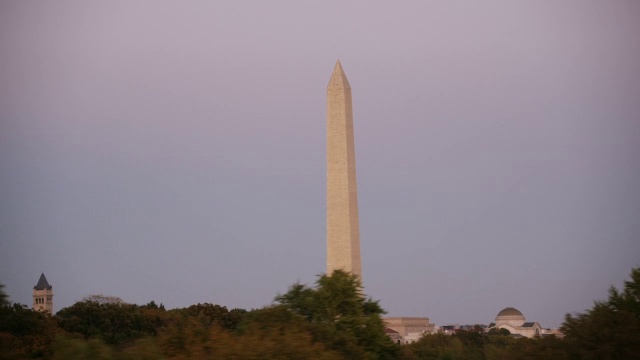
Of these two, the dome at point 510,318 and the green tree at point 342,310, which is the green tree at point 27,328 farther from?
the dome at point 510,318

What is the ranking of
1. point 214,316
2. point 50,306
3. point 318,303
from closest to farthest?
1. point 318,303
2. point 214,316
3. point 50,306

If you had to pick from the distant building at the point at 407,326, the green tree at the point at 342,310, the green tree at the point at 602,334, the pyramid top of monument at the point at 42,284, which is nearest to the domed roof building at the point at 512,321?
the distant building at the point at 407,326

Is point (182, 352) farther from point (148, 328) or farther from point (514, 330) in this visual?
point (514, 330)

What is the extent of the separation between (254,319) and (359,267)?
11.3m

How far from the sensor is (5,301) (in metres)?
31.1

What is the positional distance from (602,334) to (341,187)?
51.7ft

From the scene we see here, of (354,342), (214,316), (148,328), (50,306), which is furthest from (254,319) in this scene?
(50,306)

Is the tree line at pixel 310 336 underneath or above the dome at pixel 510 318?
underneath

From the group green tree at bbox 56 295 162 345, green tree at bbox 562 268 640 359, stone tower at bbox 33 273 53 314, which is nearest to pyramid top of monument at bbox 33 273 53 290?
stone tower at bbox 33 273 53 314

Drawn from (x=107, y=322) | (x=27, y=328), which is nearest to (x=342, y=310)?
(x=27, y=328)

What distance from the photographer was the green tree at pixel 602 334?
27469 mm

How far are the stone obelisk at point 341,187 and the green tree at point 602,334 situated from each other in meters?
12.2

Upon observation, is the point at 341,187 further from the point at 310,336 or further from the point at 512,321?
the point at 512,321

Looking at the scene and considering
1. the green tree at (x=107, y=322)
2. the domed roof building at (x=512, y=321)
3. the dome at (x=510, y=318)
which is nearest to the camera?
the green tree at (x=107, y=322)
